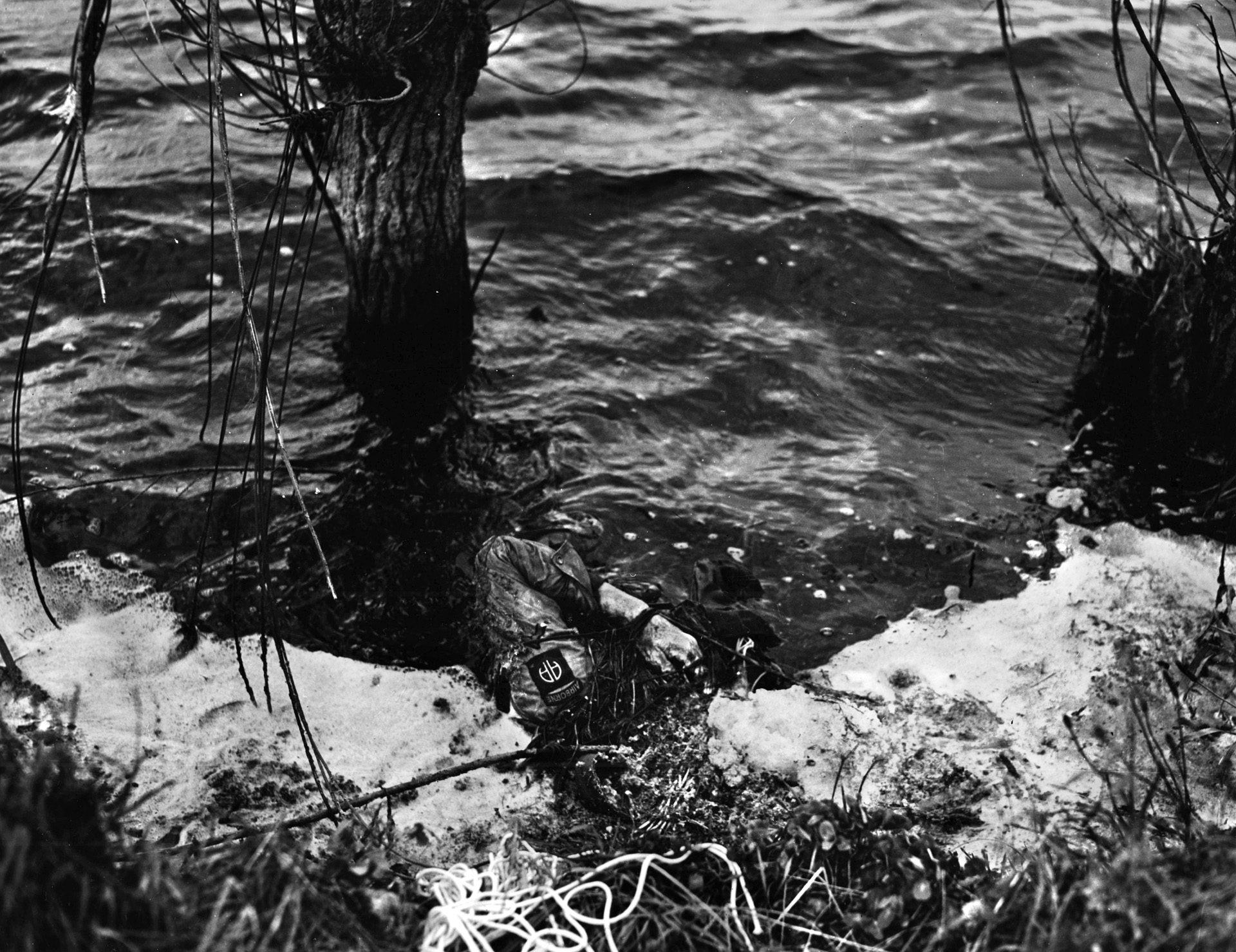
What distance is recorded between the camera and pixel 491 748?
11.5ft

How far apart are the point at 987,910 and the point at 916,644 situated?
5.29 feet

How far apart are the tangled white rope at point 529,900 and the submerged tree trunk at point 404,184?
8.01 feet

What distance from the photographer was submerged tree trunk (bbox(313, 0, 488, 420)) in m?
3.95

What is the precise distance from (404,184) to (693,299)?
1.83m

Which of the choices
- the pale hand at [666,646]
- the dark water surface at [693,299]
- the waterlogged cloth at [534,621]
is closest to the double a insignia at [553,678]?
the waterlogged cloth at [534,621]

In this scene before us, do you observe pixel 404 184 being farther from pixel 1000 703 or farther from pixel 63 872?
pixel 63 872

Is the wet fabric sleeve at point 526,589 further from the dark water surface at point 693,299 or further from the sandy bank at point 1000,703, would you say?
the sandy bank at point 1000,703

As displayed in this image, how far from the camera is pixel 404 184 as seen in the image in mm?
4473

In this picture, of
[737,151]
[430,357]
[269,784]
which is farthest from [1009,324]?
[269,784]

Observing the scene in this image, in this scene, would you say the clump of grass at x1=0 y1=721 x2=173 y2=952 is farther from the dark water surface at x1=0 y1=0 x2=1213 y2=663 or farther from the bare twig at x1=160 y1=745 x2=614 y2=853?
the dark water surface at x1=0 y1=0 x2=1213 y2=663

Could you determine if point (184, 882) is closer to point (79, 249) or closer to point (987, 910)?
point (987, 910)

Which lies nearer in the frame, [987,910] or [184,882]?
[184,882]

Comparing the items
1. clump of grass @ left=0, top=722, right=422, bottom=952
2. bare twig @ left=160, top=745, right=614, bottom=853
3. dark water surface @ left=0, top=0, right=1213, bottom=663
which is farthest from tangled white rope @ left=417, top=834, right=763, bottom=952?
dark water surface @ left=0, top=0, right=1213, bottom=663

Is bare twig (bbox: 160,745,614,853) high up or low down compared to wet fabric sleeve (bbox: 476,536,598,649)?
down
